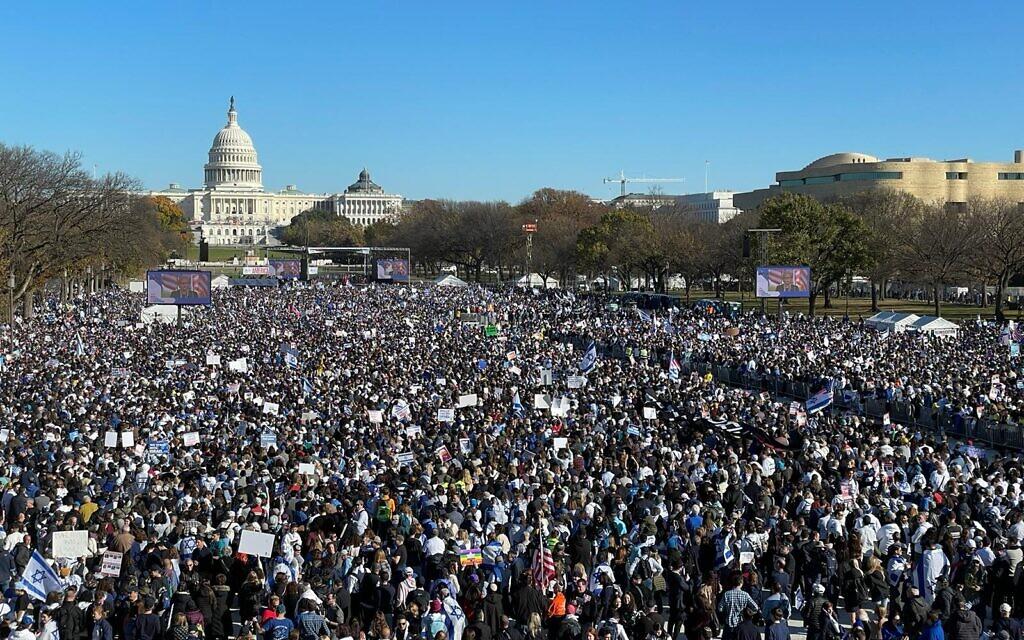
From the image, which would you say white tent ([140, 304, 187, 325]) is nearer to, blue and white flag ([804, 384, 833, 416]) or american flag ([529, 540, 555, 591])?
blue and white flag ([804, 384, 833, 416])

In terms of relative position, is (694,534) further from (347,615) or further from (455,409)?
(455,409)

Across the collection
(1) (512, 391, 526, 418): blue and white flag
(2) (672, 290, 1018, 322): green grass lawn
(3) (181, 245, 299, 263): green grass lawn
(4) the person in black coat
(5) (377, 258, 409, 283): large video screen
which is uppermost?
(3) (181, 245, 299, 263): green grass lawn

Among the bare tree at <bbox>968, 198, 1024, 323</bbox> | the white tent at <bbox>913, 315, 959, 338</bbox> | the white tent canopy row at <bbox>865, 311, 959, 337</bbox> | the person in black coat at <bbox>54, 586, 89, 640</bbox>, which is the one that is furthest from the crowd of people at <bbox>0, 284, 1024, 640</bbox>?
the bare tree at <bbox>968, 198, 1024, 323</bbox>

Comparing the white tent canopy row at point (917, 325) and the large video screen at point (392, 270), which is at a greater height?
the large video screen at point (392, 270)

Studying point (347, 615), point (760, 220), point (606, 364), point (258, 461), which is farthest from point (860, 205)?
point (347, 615)

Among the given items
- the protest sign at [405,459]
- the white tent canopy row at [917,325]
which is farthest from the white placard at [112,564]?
the white tent canopy row at [917,325]

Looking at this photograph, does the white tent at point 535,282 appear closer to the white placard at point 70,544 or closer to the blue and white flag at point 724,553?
the blue and white flag at point 724,553
